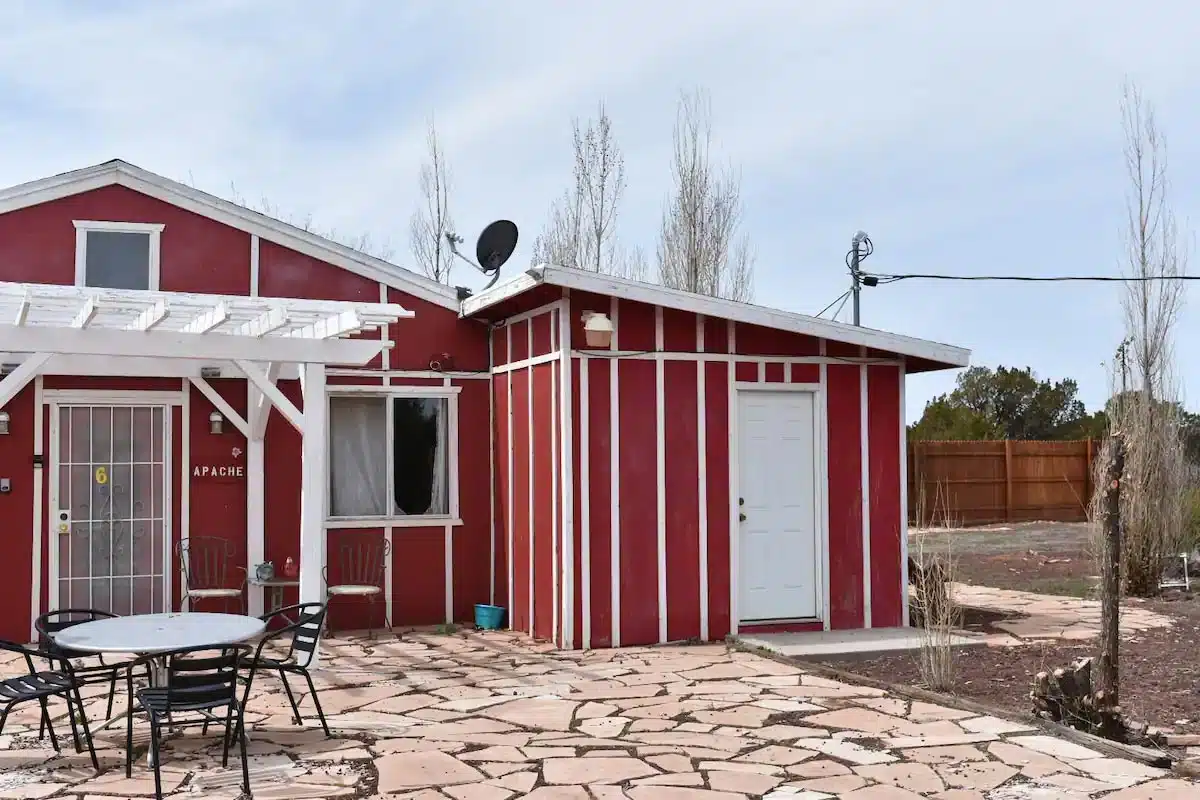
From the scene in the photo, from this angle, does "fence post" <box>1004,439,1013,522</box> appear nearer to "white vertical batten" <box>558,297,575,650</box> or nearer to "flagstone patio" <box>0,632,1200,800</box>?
"white vertical batten" <box>558,297,575,650</box>

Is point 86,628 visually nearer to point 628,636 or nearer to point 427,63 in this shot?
point 628,636

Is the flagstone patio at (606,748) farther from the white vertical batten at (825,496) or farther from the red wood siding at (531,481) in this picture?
the white vertical batten at (825,496)

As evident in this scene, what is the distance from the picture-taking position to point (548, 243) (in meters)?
20.2

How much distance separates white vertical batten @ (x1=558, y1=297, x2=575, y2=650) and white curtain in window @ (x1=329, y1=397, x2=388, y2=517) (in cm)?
216

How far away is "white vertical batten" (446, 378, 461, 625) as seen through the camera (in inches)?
398

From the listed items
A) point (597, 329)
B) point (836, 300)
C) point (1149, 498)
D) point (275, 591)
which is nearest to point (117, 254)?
point (275, 591)

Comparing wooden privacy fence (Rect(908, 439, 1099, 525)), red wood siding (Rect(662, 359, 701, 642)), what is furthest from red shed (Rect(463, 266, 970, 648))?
wooden privacy fence (Rect(908, 439, 1099, 525))

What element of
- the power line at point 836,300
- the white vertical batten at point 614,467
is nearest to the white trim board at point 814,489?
the white vertical batten at point 614,467

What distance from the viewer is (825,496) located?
9273mm

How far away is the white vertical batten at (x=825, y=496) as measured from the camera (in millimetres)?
9219

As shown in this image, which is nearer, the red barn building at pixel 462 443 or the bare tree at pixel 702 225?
the red barn building at pixel 462 443

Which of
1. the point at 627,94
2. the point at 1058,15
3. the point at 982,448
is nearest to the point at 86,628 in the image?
the point at 1058,15

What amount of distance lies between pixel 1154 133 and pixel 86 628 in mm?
13052

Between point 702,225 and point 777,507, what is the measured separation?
10492 millimetres
